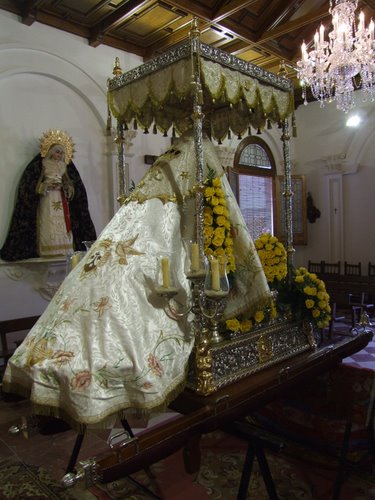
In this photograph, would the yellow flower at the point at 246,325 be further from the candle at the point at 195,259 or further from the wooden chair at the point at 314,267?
the wooden chair at the point at 314,267

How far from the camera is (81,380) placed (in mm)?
1729

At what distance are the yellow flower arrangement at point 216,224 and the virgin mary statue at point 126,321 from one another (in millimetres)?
100

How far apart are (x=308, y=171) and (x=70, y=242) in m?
5.43

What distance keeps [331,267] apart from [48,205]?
17.9 feet

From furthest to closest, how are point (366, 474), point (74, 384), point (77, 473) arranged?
point (366, 474)
point (74, 384)
point (77, 473)

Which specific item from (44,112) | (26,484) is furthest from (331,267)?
(26,484)

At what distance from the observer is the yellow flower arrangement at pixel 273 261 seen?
284 centimetres

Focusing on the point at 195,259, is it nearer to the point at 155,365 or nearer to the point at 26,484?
the point at 155,365

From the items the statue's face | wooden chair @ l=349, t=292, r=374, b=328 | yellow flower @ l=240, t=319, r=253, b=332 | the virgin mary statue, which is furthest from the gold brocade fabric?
wooden chair @ l=349, t=292, r=374, b=328

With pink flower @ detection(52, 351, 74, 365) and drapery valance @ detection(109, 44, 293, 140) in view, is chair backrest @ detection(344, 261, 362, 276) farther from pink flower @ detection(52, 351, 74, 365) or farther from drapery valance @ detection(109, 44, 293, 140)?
pink flower @ detection(52, 351, 74, 365)

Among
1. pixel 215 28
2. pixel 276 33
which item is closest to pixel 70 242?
pixel 215 28

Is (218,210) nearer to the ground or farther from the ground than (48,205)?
nearer to the ground

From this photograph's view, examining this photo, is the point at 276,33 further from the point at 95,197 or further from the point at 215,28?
the point at 95,197

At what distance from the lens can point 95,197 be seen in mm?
5316
